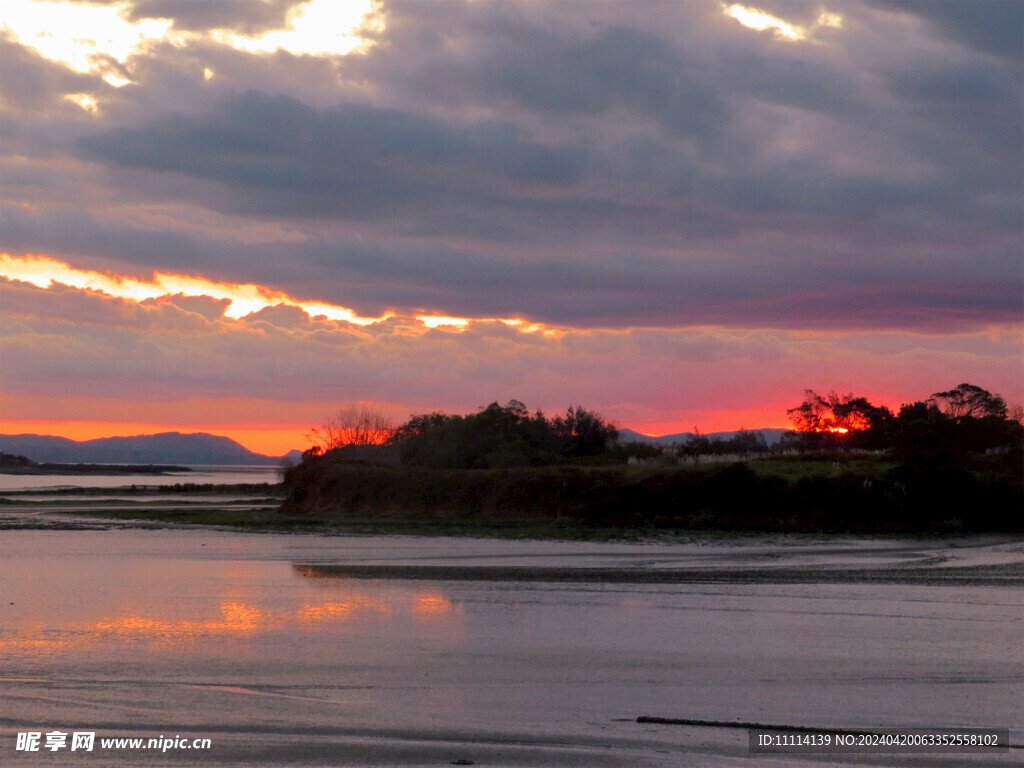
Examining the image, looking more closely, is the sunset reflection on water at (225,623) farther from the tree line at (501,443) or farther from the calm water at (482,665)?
the tree line at (501,443)

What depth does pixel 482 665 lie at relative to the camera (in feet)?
38.5

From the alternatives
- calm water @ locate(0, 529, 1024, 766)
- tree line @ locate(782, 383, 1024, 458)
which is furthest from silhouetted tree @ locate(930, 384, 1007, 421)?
calm water @ locate(0, 529, 1024, 766)

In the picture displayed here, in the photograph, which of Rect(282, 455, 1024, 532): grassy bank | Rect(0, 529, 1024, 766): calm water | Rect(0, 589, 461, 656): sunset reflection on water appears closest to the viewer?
Rect(0, 529, 1024, 766): calm water

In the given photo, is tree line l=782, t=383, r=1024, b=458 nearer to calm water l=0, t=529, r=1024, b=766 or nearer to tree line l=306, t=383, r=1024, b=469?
tree line l=306, t=383, r=1024, b=469

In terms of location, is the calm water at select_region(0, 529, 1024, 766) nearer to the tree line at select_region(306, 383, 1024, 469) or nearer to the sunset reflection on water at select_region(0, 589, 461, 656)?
the sunset reflection on water at select_region(0, 589, 461, 656)

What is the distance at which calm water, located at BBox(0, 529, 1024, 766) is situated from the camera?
8547 millimetres

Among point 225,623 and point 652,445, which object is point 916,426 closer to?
point 652,445

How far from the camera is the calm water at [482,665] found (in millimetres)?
8547

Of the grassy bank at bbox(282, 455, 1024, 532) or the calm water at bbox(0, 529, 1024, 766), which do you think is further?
the grassy bank at bbox(282, 455, 1024, 532)

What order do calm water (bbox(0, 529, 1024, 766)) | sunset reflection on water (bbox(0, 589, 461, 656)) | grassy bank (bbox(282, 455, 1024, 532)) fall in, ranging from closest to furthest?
calm water (bbox(0, 529, 1024, 766)) → sunset reflection on water (bbox(0, 589, 461, 656)) → grassy bank (bbox(282, 455, 1024, 532))

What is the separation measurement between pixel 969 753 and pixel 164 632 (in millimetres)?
10290

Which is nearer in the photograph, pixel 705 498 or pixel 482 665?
pixel 482 665

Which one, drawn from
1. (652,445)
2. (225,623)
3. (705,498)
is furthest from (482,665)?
(652,445)

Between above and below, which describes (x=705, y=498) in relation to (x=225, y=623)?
above
